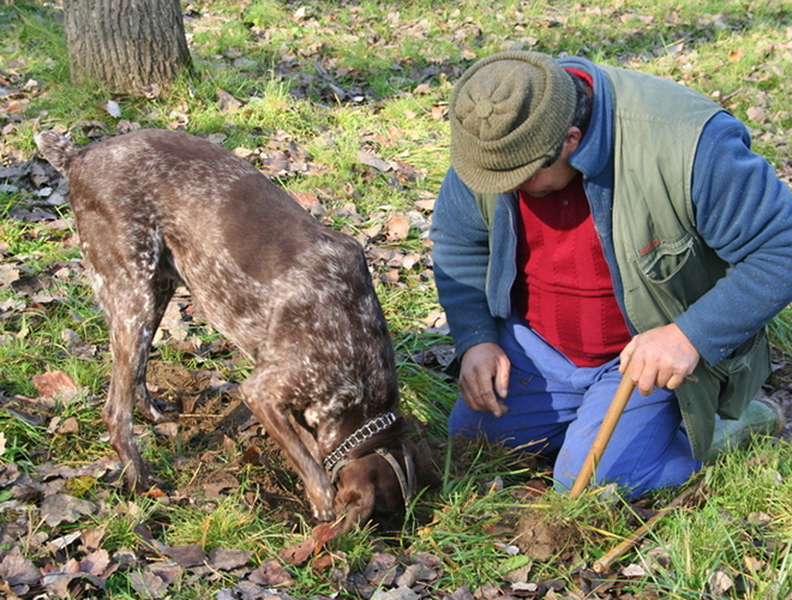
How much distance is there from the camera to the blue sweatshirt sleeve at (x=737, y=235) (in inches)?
129

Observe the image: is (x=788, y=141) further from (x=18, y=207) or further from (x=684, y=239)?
(x=18, y=207)

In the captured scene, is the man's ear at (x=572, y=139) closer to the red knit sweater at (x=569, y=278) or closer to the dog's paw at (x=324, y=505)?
the red knit sweater at (x=569, y=278)

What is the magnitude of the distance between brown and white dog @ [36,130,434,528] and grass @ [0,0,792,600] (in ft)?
1.10

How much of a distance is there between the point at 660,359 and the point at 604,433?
41cm

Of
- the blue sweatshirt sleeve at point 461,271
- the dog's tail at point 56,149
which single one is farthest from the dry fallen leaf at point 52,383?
the blue sweatshirt sleeve at point 461,271

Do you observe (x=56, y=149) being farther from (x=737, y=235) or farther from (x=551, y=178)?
(x=737, y=235)

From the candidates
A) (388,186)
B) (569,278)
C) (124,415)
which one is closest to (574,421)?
(569,278)

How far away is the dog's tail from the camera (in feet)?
13.6

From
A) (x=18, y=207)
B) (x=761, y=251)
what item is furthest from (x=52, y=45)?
(x=761, y=251)

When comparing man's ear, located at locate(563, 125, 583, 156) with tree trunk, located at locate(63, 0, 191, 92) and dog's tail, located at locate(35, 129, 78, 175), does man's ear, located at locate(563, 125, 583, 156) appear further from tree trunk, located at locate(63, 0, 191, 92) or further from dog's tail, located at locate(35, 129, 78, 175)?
tree trunk, located at locate(63, 0, 191, 92)

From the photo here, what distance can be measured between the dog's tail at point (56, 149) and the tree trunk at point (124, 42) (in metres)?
2.63

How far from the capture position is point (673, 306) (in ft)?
11.9

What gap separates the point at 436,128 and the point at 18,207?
11.7ft

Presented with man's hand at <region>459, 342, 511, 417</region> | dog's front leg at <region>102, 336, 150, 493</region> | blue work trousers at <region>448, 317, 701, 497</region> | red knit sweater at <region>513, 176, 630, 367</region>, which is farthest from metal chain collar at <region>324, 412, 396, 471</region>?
red knit sweater at <region>513, 176, 630, 367</region>
